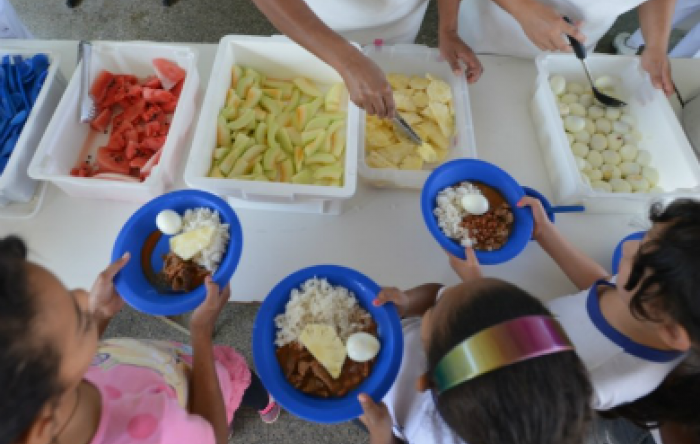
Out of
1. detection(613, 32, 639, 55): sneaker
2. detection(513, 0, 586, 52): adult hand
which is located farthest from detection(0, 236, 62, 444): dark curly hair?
detection(613, 32, 639, 55): sneaker

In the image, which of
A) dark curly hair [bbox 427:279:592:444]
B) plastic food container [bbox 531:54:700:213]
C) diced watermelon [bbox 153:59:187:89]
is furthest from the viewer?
diced watermelon [bbox 153:59:187:89]

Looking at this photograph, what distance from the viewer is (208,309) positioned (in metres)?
0.75

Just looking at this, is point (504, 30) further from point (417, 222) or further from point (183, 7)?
point (183, 7)

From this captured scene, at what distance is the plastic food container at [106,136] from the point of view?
34.6 inches

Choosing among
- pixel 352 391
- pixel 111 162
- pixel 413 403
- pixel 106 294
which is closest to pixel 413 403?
pixel 413 403

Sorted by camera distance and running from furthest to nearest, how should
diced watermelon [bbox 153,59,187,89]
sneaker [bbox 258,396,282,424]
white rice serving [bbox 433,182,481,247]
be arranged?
1. sneaker [bbox 258,396,282,424]
2. diced watermelon [bbox 153,59,187,89]
3. white rice serving [bbox 433,182,481,247]

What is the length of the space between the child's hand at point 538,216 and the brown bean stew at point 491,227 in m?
0.03

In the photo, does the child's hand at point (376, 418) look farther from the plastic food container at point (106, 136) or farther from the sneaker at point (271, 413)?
the sneaker at point (271, 413)

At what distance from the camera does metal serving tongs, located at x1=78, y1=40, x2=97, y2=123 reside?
0.98 metres

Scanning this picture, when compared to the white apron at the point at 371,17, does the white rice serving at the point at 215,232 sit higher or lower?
lower

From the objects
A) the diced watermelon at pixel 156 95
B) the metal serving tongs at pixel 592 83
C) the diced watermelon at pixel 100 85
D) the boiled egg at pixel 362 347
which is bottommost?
the boiled egg at pixel 362 347

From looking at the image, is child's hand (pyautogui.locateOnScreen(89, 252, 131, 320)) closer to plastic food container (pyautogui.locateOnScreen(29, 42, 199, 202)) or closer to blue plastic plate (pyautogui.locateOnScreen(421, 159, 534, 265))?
plastic food container (pyautogui.locateOnScreen(29, 42, 199, 202))

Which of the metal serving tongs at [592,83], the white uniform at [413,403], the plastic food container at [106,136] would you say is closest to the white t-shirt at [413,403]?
the white uniform at [413,403]

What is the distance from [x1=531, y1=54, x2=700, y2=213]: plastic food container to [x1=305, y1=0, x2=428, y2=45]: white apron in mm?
377
